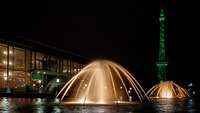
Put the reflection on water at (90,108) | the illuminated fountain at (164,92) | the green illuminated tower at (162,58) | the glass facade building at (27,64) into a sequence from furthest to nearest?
the green illuminated tower at (162,58), the illuminated fountain at (164,92), the glass facade building at (27,64), the reflection on water at (90,108)

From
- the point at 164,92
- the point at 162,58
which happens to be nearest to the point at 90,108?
the point at 164,92

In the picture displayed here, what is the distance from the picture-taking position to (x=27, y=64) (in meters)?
70.1

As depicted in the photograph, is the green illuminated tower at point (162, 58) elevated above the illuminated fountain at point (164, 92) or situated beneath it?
elevated above

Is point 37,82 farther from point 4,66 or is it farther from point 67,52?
point 67,52

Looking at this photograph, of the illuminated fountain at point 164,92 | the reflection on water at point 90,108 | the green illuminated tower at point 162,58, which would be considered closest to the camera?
the reflection on water at point 90,108

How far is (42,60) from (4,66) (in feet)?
49.6

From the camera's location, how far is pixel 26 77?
2739 inches

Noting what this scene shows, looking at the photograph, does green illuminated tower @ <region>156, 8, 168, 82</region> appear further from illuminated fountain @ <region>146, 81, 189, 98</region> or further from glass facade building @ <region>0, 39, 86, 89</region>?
glass facade building @ <region>0, 39, 86, 89</region>

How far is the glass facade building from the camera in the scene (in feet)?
207

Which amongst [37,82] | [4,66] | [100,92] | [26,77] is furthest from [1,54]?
[100,92]

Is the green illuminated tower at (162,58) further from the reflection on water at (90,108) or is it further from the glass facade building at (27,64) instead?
the reflection on water at (90,108)

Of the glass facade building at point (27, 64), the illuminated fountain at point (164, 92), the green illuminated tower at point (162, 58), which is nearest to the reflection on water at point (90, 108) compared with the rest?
the glass facade building at point (27, 64)

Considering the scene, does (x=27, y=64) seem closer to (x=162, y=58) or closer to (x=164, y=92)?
(x=164, y=92)

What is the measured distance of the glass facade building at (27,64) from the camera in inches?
2487
